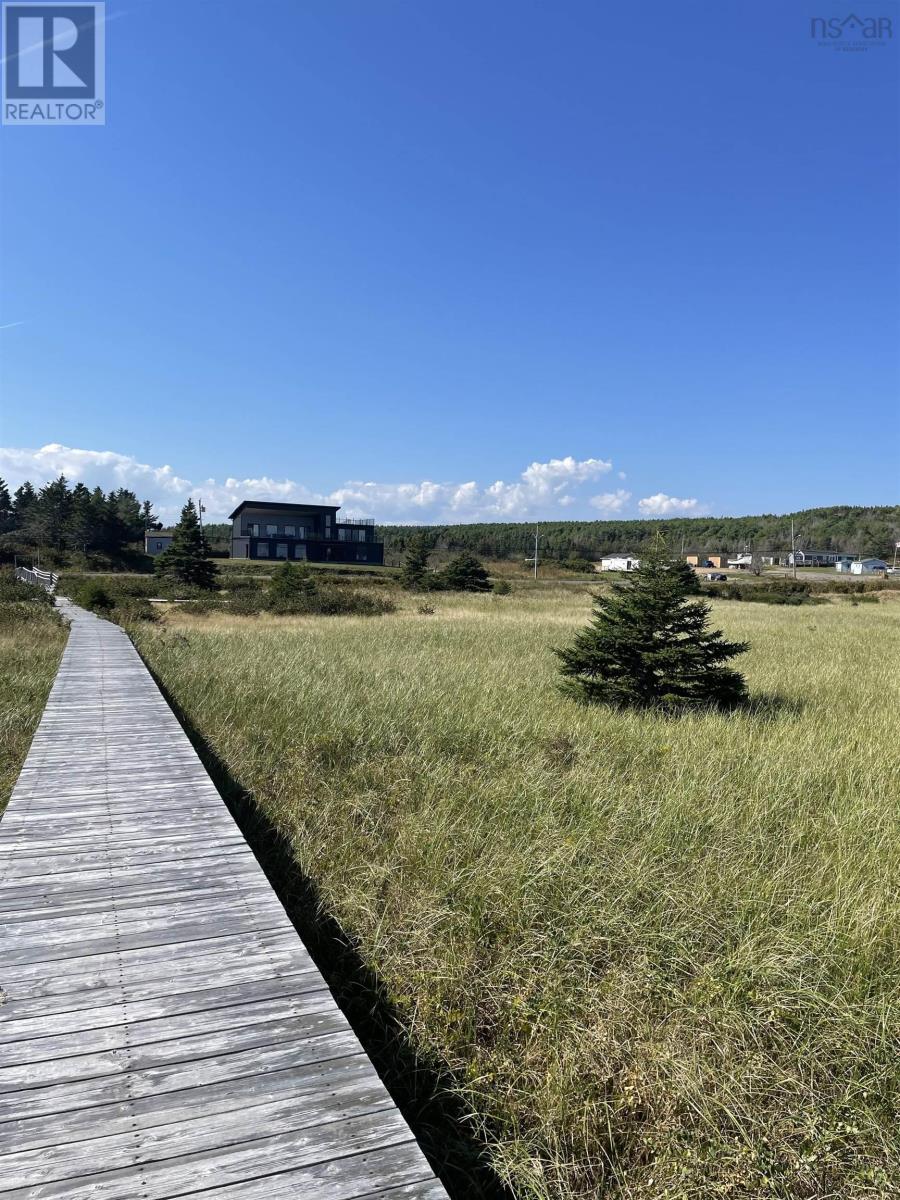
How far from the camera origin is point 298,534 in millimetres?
71312

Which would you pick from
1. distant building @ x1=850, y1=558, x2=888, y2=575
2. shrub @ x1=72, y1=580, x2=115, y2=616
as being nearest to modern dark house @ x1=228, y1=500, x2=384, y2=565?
shrub @ x1=72, y1=580, x2=115, y2=616

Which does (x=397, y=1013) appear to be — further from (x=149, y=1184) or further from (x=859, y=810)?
(x=859, y=810)

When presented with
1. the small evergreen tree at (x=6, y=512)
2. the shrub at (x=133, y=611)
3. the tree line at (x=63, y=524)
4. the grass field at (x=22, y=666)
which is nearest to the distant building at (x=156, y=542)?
the tree line at (x=63, y=524)

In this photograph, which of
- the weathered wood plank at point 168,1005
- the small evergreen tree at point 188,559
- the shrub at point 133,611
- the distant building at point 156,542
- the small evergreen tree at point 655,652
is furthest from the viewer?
the distant building at point 156,542

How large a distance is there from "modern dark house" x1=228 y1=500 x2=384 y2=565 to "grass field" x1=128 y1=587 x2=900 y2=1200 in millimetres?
62694

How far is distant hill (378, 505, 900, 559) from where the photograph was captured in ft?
347

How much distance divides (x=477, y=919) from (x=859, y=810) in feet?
12.1

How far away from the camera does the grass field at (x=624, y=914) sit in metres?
2.65

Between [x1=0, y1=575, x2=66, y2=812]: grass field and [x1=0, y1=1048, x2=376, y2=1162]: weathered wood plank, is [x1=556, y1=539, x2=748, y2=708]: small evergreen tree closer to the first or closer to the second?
[x1=0, y1=575, x2=66, y2=812]: grass field

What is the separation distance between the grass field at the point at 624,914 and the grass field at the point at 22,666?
199 cm

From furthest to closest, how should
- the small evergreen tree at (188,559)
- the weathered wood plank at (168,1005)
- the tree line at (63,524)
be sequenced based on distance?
the tree line at (63,524)
the small evergreen tree at (188,559)
the weathered wood plank at (168,1005)

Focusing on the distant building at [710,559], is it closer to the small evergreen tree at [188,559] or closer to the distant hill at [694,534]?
the distant hill at [694,534]

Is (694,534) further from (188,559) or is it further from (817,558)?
(188,559)

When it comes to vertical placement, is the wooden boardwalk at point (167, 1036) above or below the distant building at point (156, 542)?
below
